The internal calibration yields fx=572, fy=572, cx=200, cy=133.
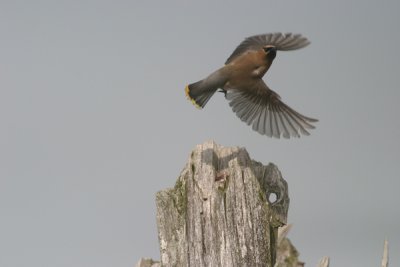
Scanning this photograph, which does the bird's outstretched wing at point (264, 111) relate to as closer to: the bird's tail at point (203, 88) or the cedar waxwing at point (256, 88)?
the cedar waxwing at point (256, 88)

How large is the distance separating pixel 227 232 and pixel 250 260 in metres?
0.34

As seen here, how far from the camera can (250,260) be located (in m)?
5.42

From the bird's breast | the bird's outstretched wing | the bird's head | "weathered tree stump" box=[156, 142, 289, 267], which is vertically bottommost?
"weathered tree stump" box=[156, 142, 289, 267]

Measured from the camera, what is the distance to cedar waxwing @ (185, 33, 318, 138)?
600cm

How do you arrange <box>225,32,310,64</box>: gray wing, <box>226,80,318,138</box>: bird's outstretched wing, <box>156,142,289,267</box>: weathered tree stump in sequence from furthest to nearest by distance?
<box>226,80,318,138</box>: bird's outstretched wing, <box>225,32,310,64</box>: gray wing, <box>156,142,289,267</box>: weathered tree stump

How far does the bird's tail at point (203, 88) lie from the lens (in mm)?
6020

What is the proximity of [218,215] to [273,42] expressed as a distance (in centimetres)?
195

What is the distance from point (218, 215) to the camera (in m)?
5.45

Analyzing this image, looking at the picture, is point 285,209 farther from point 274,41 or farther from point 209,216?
point 274,41

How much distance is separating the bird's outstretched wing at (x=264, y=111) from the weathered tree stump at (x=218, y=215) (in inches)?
24.3

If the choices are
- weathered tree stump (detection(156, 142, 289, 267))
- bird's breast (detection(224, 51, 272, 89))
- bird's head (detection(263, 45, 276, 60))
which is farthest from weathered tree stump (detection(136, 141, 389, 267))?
bird's head (detection(263, 45, 276, 60))

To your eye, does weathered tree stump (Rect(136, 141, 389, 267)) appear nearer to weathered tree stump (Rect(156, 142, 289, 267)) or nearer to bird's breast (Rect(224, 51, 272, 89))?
weathered tree stump (Rect(156, 142, 289, 267))

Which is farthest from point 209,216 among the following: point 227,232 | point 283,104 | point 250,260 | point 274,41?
point 274,41

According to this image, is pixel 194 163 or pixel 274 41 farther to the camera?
pixel 274 41
